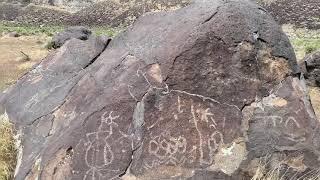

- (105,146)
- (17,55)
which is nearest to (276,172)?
(105,146)

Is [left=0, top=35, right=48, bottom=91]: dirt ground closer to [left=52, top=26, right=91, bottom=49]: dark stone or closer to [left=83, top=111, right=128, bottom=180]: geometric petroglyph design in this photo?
[left=52, top=26, right=91, bottom=49]: dark stone

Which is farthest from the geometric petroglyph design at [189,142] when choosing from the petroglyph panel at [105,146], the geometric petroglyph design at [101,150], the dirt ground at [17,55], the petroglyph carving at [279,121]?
the dirt ground at [17,55]

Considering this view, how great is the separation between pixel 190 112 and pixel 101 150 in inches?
46.2

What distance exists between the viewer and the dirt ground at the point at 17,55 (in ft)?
68.5

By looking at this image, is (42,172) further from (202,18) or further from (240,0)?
(240,0)

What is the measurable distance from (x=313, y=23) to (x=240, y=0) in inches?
1265

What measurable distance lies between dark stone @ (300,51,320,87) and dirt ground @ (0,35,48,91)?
8145mm

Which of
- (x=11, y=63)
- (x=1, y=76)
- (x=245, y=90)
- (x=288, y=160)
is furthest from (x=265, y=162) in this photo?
(x=11, y=63)

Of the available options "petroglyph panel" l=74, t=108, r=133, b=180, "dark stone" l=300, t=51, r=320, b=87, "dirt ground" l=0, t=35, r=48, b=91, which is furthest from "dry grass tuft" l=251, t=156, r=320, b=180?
"dirt ground" l=0, t=35, r=48, b=91

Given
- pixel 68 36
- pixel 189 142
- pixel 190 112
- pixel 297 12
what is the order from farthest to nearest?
pixel 297 12 → pixel 68 36 → pixel 190 112 → pixel 189 142

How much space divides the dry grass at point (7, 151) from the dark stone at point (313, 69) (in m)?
9.40

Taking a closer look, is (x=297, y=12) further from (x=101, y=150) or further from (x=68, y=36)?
(x=101, y=150)

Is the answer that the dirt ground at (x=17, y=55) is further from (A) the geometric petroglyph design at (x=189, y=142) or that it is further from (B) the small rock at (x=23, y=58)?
A: (A) the geometric petroglyph design at (x=189, y=142)

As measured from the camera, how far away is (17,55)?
25875mm
